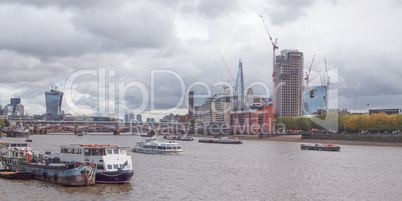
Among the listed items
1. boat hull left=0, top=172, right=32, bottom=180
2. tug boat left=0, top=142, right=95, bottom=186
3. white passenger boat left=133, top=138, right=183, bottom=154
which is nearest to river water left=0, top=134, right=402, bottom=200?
tug boat left=0, top=142, right=95, bottom=186

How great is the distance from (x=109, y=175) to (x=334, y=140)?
11068cm

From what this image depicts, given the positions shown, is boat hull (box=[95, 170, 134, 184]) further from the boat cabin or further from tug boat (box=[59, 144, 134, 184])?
the boat cabin

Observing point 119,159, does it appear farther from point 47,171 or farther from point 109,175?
point 47,171

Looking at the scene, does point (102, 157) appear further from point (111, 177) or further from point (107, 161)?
point (111, 177)

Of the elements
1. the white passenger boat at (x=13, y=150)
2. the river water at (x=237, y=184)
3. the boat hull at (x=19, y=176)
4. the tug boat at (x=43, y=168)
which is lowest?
the river water at (x=237, y=184)

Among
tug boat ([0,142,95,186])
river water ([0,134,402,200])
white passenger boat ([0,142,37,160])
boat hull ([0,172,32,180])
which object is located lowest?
river water ([0,134,402,200])

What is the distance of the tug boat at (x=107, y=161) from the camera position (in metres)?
43.7

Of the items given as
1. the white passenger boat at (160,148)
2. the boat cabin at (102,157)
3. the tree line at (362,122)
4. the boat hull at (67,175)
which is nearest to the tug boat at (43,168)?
the boat hull at (67,175)

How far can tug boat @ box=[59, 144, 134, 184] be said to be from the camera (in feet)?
143

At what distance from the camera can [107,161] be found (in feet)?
146

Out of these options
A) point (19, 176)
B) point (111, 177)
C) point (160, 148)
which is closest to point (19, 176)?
point (19, 176)

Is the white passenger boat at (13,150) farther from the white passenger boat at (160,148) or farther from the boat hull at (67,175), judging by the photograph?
the white passenger boat at (160,148)

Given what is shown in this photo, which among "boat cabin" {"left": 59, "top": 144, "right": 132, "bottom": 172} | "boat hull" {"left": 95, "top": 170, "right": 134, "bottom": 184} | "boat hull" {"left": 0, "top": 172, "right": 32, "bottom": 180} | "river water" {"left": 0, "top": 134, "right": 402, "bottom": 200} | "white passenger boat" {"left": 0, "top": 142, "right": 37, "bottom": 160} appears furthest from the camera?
"white passenger boat" {"left": 0, "top": 142, "right": 37, "bottom": 160}

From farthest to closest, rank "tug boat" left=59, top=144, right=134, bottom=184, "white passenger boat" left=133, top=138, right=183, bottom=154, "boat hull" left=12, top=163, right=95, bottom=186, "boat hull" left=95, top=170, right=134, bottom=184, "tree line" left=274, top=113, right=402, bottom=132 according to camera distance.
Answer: "tree line" left=274, top=113, right=402, bottom=132
"white passenger boat" left=133, top=138, right=183, bottom=154
"tug boat" left=59, top=144, right=134, bottom=184
"boat hull" left=95, top=170, right=134, bottom=184
"boat hull" left=12, top=163, right=95, bottom=186
